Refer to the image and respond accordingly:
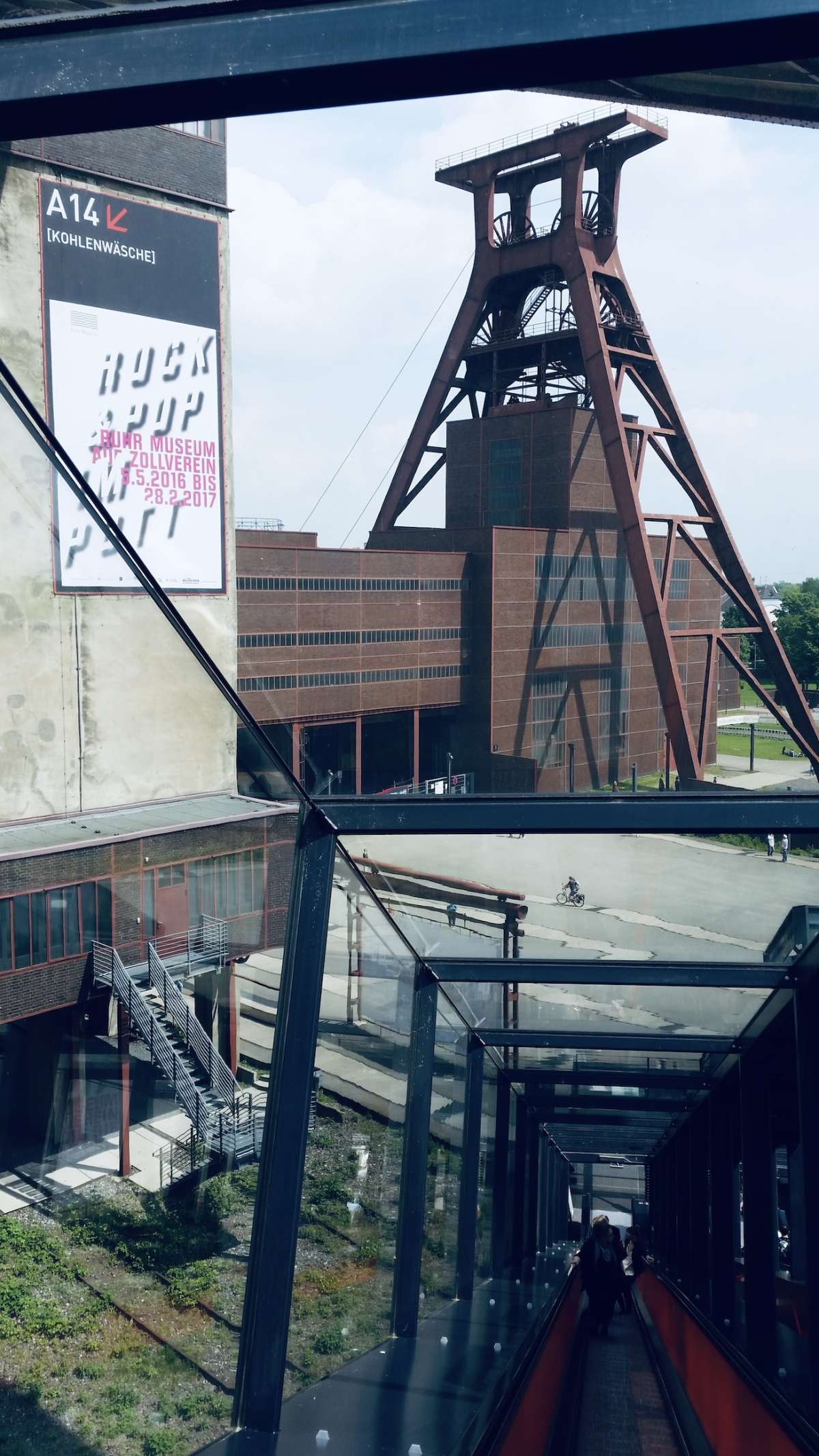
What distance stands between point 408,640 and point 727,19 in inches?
43.8

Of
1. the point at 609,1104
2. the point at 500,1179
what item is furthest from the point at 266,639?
the point at 609,1104

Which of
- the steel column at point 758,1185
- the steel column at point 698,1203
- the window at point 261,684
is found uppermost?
the window at point 261,684

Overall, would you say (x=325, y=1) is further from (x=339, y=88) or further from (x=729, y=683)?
(x=729, y=683)

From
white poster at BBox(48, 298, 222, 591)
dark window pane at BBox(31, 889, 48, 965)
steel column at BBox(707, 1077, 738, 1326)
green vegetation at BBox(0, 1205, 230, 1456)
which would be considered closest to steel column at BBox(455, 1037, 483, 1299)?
steel column at BBox(707, 1077, 738, 1326)

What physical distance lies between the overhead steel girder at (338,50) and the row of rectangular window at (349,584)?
0.77 metres

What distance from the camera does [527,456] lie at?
204 cm

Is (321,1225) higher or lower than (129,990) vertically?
lower

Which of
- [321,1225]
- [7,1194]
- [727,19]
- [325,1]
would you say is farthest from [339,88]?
[321,1225]

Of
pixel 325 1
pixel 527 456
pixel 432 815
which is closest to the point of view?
pixel 325 1

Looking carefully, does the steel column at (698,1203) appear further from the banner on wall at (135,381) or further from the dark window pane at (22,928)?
the banner on wall at (135,381)

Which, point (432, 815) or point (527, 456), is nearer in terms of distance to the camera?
point (527, 456)

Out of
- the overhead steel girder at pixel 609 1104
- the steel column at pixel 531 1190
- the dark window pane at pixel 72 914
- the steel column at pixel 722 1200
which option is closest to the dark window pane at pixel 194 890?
the dark window pane at pixel 72 914

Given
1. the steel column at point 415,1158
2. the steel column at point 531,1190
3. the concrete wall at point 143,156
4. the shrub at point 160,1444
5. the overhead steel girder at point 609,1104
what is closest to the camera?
the concrete wall at point 143,156

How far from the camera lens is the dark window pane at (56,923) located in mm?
1869
